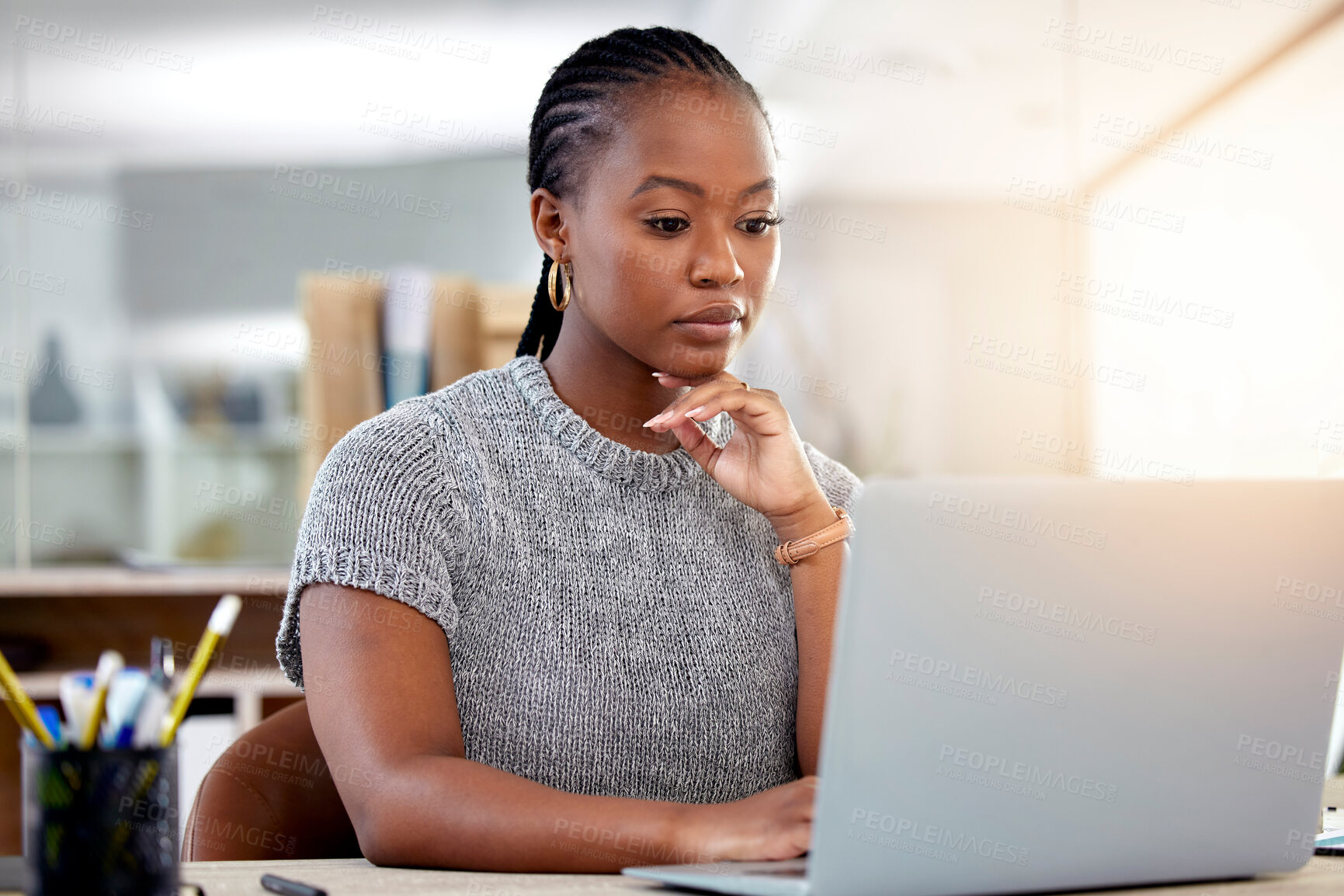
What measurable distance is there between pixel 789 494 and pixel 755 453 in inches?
2.2

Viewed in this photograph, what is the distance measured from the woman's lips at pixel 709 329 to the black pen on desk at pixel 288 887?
25.4 inches

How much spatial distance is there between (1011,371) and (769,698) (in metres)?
2.05

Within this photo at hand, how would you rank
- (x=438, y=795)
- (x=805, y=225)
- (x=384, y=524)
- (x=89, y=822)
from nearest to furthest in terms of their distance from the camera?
(x=89, y=822) → (x=438, y=795) → (x=384, y=524) → (x=805, y=225)

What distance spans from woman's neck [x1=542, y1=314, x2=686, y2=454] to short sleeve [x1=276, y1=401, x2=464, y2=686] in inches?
7.7

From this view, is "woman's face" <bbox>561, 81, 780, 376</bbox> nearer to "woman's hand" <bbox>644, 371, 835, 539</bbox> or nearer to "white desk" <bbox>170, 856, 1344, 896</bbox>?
"woman's hand" <bbox>644, 371, 835, 539</bbox>

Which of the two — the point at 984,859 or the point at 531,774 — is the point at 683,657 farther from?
the point at 984,859

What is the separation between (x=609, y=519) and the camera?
1.21 metres

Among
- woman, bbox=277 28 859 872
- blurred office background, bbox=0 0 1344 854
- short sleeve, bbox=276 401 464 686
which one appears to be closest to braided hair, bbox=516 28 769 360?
woman, bbox=277 28 859 872

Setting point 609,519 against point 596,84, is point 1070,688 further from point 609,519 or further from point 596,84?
point 596,84

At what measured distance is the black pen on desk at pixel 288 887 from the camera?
2.36 feet

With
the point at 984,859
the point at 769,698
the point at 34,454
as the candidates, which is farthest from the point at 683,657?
the point at 34,454

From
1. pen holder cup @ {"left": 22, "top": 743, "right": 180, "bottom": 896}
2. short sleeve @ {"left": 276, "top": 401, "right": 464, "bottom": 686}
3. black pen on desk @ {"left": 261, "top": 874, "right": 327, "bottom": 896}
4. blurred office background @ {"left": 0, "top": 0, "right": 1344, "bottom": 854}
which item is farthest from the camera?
blurred office background @ {"left": 0, "top": 0, "right": 1344, "bottom": 854}

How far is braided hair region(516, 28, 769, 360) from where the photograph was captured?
1.21 meters

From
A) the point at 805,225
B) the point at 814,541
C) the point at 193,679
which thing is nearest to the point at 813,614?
the point at 814,541
